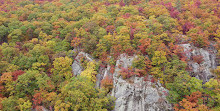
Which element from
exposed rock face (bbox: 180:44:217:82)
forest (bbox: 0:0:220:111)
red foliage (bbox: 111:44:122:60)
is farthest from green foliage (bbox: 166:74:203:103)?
red foliage (bbox: 111:44:122:60)

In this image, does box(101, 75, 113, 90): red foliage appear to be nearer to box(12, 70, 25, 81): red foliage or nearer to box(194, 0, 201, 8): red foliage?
box(12, 70, 25, 81): red foliage

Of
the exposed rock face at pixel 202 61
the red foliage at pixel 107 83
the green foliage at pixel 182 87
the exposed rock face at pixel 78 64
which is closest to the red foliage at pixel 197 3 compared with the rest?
the exposed rock face at pixel 202 61

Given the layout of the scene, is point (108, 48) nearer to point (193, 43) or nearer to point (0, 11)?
point (193, 43)

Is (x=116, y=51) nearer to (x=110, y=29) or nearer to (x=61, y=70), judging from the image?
(x=110, y=29)

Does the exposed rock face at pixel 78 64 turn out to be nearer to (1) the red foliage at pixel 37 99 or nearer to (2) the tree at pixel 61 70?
(2) the tree at pixel 61 70

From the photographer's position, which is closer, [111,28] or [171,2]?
[111,28]

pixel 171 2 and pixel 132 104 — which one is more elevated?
pixel 171 2

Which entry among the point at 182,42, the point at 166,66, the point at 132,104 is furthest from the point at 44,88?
the point at 182,42
